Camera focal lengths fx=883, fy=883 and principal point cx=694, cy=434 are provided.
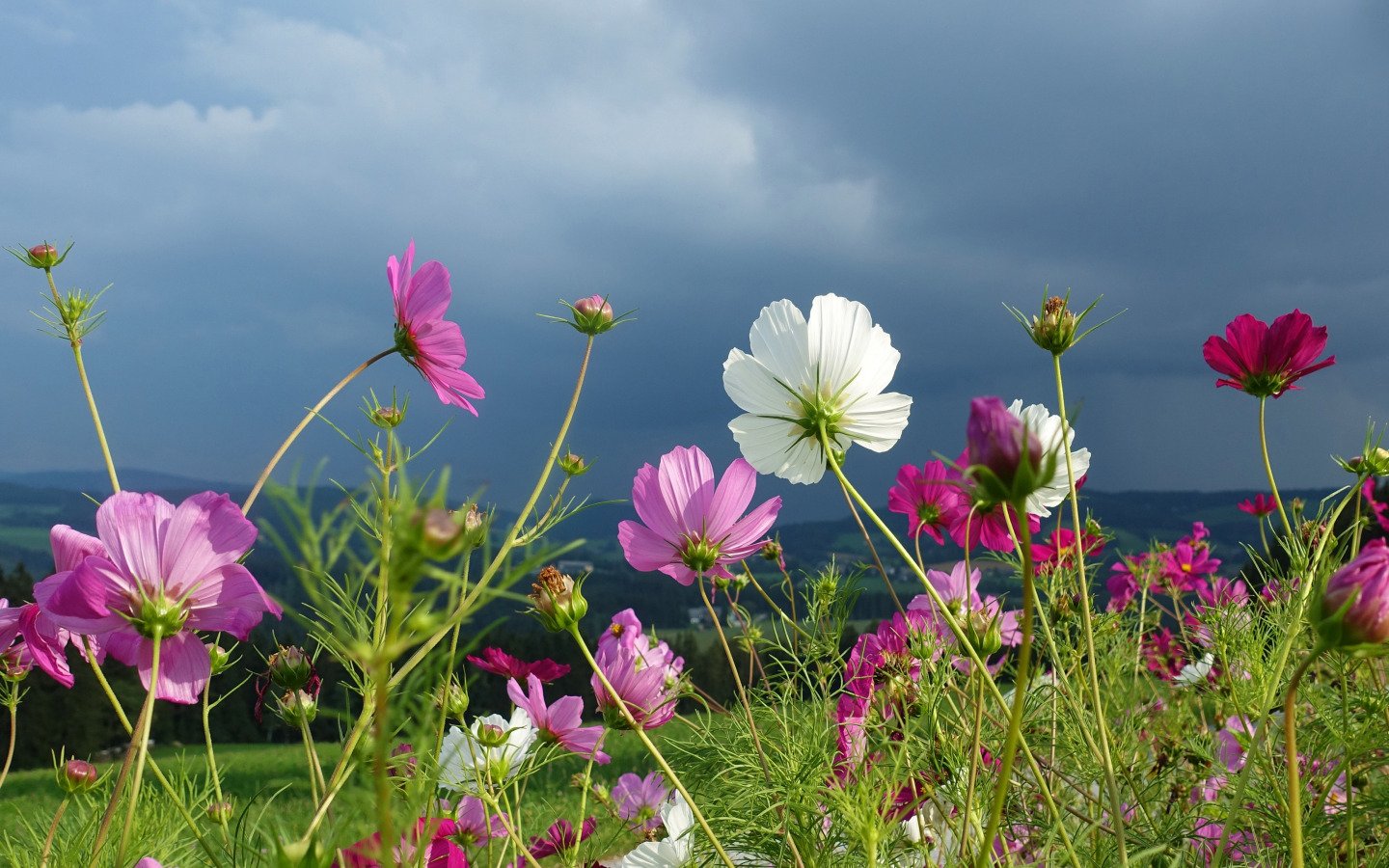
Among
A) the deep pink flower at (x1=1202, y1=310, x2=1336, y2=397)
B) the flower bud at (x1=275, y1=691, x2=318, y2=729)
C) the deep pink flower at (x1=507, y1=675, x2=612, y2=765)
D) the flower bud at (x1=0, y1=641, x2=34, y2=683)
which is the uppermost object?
the deep pink flower at (x1=1202, y1=310, x2=1336, y2=397)

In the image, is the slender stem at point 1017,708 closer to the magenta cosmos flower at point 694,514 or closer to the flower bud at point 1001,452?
the flower bud at point 1001,452

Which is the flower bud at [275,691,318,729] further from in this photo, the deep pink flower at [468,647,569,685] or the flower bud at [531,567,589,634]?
the deep pink flower at [468,647,569,685]

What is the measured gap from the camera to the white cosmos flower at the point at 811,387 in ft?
2.48

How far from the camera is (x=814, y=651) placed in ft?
4.01

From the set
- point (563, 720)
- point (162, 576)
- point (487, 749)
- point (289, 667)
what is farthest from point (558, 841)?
point (162, 576)

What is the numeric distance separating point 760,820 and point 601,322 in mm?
611

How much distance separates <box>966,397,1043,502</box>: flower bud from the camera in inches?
15.8

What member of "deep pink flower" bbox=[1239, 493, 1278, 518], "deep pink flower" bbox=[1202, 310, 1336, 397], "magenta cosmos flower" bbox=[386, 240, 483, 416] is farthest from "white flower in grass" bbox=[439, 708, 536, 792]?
"deep pink flower" bbox=[1239, 493, 1278, 518]

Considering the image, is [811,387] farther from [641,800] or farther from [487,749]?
[641,800]

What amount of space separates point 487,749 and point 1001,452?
746 mm

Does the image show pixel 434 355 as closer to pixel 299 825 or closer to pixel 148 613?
pixel 148 613

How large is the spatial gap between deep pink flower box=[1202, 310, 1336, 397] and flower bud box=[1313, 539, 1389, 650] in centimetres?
87

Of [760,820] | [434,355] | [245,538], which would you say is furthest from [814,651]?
[245,538]

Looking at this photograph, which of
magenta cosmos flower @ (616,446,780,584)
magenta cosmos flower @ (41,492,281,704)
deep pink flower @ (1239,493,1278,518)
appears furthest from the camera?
deep pink flower @ (1239,493,1278,518)
